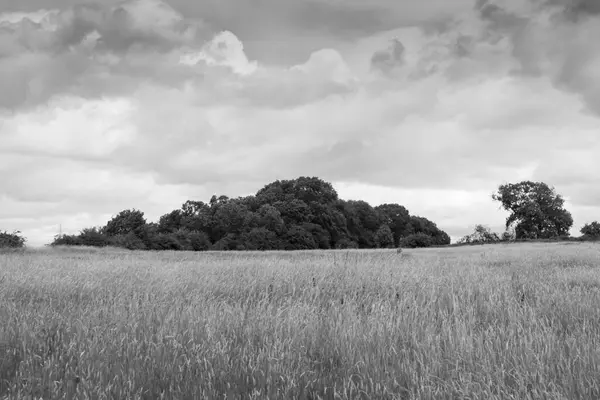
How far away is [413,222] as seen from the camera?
9975 cm

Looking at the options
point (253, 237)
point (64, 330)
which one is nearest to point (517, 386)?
point (64, 330)

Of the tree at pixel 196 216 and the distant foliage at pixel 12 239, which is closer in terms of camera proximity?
the distant foliage at pixel 12 239

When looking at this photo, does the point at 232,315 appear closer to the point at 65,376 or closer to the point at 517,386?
the point at 65,376

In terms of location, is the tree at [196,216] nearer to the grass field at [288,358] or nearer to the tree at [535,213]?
the tree at [535,213]

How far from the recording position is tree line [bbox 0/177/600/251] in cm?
6462

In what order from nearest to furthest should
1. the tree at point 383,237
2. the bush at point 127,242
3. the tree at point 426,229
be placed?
the bush at point 127,242, the tree at point 383,237, the tree at point 426,229

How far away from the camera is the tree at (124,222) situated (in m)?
72.4

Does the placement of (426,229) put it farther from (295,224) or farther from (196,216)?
(196,216)

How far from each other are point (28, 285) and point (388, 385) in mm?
8209

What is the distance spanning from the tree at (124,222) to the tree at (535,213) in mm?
50805

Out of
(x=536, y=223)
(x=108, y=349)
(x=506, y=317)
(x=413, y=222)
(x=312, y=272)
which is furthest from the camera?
(x=413, y=222)

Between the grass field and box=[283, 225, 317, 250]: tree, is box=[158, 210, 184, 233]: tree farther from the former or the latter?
the grass field

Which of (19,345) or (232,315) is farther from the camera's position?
(232,315)

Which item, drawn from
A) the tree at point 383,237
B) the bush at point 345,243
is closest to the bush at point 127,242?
the bush at point 345,243
